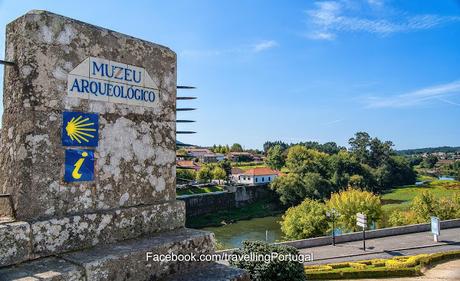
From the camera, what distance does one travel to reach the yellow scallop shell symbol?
10.1 feet

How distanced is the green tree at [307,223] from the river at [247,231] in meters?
7.20

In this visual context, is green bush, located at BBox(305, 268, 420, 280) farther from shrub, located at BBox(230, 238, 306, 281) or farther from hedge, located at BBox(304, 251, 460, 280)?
shrub, located at BBox(230, 238, 306, 281)

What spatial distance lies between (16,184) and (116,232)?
95 centimetres

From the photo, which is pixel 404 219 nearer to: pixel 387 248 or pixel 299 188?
pixel 387 248

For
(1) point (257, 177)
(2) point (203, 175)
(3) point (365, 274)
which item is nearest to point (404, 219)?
(3) point (365, 274)

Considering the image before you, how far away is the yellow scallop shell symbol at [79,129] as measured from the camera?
3.09 metres

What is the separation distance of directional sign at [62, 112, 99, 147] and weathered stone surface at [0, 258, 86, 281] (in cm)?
93

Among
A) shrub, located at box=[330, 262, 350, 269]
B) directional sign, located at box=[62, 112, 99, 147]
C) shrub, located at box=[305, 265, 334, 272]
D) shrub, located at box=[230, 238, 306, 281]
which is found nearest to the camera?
directional sign, located at box=[62, 112, 99, 147]

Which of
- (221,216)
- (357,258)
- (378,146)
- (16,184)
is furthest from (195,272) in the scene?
(378,146)

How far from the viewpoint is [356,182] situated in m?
70.3

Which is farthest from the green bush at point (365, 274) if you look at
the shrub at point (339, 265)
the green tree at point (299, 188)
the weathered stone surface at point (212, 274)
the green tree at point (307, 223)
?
the green tree at point (299, 188)

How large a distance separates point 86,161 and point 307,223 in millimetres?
26283

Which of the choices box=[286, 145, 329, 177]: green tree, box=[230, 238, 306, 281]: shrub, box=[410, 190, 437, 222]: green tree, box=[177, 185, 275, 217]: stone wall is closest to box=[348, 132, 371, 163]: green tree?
box=[286, 145, 329, 177]: green tree

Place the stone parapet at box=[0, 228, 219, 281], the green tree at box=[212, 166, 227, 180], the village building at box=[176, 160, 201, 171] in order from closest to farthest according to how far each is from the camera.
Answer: the stone parapet at box=[0, 228, 219, 281]
the village building at box=[176, 160, 201, 171]
the green tree at box=[212, 166, 227, 180]
